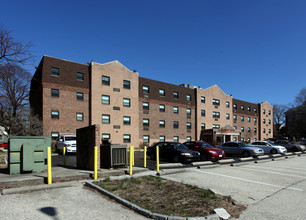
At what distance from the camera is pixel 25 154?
28.8 feet

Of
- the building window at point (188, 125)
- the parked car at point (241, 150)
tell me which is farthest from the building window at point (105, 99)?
the parked car at point (241, 150)

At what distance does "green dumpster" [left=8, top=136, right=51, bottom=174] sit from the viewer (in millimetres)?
8656

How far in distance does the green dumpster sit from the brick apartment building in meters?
18.2

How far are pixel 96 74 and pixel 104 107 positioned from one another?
454 centimetres

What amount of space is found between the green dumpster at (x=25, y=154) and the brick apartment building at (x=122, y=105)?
59.8 ft

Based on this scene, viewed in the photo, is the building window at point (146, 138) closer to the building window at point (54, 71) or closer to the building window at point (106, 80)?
the building window at point (106, 80)

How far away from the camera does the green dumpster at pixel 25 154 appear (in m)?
8.66

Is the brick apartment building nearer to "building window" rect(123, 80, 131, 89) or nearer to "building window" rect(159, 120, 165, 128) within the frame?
"building window" rect(123, 80, 131, 89)

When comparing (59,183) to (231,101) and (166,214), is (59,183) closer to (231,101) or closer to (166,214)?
(166,214)

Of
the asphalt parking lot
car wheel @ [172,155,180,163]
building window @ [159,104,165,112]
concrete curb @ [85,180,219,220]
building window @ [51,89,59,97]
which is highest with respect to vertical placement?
building window @ [51,89,59,97]

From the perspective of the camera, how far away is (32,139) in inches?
357

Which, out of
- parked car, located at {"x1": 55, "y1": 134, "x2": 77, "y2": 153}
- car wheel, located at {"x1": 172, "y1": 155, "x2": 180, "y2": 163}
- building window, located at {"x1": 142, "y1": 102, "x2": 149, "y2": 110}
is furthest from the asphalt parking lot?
building window, located at {"x1": 142, "y1": 102, "x2": 149, "y2": 110}

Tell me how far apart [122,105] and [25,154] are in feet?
76.1

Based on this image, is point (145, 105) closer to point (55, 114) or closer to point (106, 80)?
Result: point (106, 80)
